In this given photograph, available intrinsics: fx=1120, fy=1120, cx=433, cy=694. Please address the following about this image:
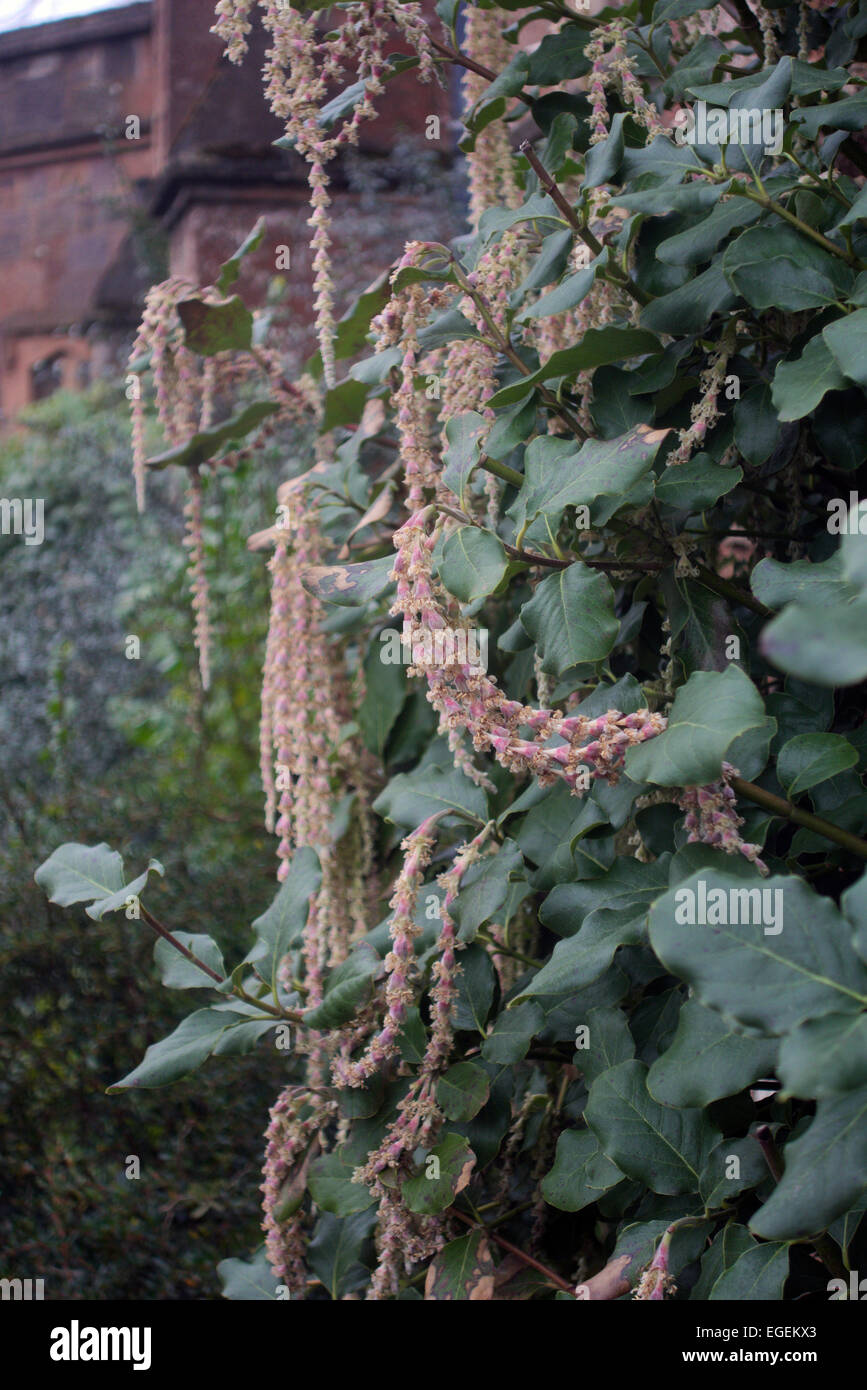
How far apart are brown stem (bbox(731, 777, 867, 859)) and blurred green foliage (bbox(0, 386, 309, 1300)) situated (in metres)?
1.45

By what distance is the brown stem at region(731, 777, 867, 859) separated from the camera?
702 mm

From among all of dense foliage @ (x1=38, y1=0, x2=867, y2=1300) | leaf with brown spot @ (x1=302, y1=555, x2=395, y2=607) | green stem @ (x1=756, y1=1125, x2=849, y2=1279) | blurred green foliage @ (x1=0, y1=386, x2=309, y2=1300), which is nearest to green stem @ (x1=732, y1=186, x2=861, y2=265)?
dense foliage @ (x1=38, y1=0, x2=867, y2=1300)

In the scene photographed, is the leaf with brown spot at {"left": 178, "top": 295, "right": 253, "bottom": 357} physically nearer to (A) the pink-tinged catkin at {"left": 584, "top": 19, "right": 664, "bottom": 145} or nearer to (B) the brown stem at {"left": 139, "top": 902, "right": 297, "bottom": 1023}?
(A) the pink-tinged catkin at {"left": 584, "top": 19, "right": 664, "bottom": 145}

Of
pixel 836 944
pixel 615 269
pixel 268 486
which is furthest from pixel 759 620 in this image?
pixel 268 486

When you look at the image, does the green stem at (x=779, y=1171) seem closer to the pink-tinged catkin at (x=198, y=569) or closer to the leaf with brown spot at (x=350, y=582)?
the leaf with brown spot at (x=350, y=582)

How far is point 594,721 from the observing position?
0.66 metres

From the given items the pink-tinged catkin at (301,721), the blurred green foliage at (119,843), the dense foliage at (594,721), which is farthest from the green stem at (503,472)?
the blurred green foliage at (119,843)

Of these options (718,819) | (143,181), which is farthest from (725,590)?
(143,181)

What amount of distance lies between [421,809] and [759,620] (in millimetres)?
330

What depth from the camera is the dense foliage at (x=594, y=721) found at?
0.65 metres

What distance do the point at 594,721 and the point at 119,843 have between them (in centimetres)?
181

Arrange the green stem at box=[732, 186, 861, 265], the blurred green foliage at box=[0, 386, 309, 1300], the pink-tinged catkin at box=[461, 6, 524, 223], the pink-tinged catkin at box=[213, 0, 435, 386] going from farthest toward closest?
the blurred green foliage at box=[0, 386, 309, 1300], the pink-tinged catkin at box=[461, 6, 524, 223], the pink-tinged catkin at box=[213, 0, 435, 386], the green stem at box=[732, 186, 861, 265]
